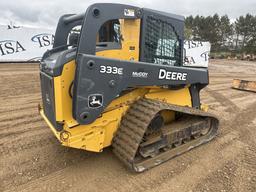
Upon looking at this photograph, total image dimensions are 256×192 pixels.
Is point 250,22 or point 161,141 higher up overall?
point 250,22

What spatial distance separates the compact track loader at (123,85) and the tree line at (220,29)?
53.8m

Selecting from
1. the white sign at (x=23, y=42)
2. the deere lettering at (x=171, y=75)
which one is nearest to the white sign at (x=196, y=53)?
the white sign at (x=23, y=42)

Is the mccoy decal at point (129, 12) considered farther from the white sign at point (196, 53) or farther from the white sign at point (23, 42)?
the white sign at point (196, 53)

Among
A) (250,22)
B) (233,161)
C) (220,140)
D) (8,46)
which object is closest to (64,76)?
(233,161)

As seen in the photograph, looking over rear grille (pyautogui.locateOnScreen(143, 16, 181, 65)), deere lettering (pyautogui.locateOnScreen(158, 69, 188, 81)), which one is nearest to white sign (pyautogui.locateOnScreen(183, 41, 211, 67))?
rear grille (pyautogui.locateOnScreen(143, 16, 181, 65))

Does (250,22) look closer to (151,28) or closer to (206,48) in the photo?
(206,48)

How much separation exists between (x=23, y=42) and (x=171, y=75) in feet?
47.7

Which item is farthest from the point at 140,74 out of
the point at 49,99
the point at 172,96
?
the point at 49,99

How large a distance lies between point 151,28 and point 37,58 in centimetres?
1459

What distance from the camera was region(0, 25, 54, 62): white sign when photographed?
16.0m

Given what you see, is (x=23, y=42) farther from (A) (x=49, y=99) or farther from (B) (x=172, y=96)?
(B) (x=172, y=96)

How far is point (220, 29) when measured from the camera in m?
60.9

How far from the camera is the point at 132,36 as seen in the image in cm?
404

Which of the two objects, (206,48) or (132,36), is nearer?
(132,36)
